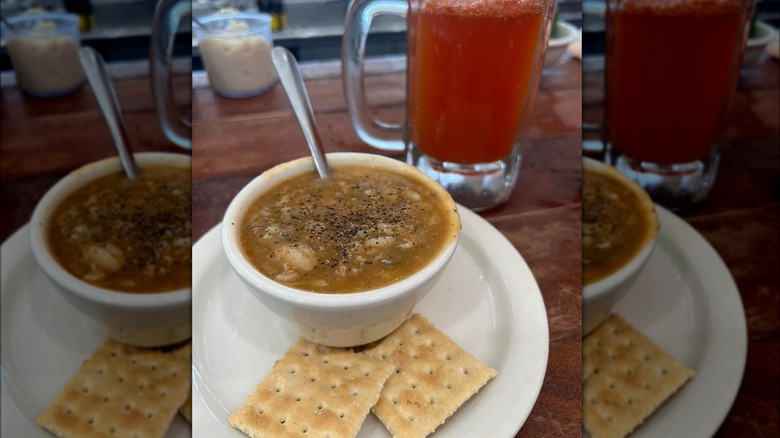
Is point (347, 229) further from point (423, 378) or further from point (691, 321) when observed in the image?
point (691, 321)

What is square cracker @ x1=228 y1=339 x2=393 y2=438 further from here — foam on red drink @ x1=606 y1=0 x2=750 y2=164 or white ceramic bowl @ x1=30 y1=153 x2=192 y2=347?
foam on red drink @ x1=606 y1=0 x2=750 y2=164

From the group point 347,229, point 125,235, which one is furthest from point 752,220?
point 125,235

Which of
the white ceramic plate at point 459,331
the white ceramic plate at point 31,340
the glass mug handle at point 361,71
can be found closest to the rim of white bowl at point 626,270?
the white ceramic plate at point 459,331

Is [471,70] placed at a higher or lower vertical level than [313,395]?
higher

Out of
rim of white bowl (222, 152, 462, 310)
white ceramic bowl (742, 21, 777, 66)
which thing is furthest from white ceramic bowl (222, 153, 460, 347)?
white ceramic bowl (742, 21, 777, 66)

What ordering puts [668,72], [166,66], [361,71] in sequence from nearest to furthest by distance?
[668,72]
[166,66]
[361,71]

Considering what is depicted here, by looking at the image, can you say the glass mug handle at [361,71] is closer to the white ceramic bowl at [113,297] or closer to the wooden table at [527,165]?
the wooden table at [527,165]

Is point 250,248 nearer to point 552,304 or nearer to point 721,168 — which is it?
point 552,304
